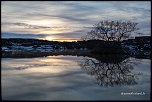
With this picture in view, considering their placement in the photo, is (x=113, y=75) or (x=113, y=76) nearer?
(x=113, y=76)

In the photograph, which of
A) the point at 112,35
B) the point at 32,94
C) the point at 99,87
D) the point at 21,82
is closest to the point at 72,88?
the point at 99,87

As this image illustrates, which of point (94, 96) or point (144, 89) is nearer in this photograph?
point (94, 96)

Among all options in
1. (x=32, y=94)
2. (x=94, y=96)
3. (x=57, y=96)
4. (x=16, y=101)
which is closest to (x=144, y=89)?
(x=94, y=96)

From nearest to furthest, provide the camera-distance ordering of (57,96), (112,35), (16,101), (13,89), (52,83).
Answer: (16,101) < (57,96) < (13,89) < (52,83) < (112,35)

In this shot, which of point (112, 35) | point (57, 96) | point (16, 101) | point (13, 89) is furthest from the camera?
point (112, 35)

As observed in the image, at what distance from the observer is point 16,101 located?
7469mm

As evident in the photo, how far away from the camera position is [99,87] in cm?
977

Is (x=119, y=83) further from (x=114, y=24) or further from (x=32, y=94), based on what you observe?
(x=114, y=24)

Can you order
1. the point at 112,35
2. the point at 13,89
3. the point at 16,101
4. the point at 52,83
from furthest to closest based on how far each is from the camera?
the point at 112,35 < the point at 52,83 < the point at 13,89 < the point at 16,101

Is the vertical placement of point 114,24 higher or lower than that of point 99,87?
higher

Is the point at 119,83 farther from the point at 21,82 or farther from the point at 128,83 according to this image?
the point at 21,82

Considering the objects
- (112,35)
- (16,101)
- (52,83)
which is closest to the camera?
(16,101)

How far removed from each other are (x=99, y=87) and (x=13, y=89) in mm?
3181

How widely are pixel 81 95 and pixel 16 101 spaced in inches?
81.4
